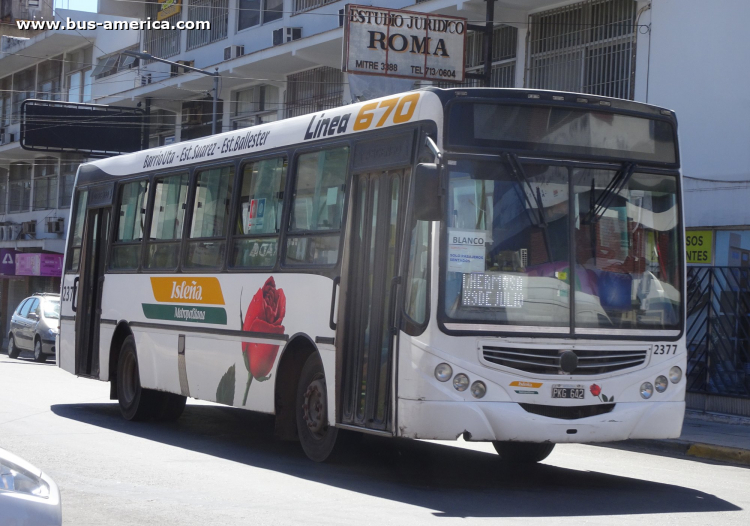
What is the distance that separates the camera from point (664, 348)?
9125 millimetres

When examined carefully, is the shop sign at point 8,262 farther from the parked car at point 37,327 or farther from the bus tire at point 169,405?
the bus tire at point 169,405

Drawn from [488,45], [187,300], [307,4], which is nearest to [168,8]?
[307,4]

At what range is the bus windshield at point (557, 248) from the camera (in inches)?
337

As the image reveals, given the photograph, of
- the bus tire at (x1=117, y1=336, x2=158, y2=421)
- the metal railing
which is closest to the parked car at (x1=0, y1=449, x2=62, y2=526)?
the bus tire at (x1=117, y1=336, x2=158, y2=421)

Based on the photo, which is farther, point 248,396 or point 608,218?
point 248,396

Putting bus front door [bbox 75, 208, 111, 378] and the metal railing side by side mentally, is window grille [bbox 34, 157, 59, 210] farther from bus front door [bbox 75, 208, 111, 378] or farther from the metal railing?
the metal railing

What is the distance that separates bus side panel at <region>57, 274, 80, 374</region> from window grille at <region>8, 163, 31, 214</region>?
3032cm

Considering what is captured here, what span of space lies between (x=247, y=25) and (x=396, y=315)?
21.5 metres

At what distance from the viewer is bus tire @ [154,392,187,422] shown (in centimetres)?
1376

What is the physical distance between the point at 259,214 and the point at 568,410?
3906 millimetres

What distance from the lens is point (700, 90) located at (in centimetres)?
1689

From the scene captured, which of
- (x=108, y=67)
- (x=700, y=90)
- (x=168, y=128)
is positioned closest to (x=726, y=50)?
(x=700, y=90)

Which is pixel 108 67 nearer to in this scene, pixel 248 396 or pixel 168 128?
pixel 168 128

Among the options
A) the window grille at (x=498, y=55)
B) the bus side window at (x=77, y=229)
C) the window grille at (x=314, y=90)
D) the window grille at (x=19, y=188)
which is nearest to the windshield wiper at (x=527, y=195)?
the bus side window at (x=77, y=229)
